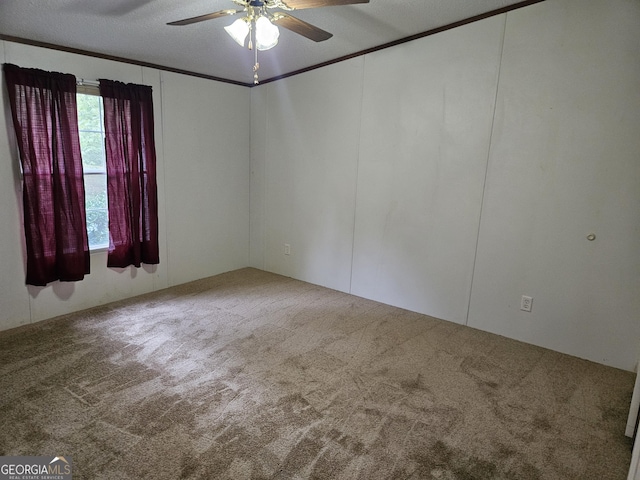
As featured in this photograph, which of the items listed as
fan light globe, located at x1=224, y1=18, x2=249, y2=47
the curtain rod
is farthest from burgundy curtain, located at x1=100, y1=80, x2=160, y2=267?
fan light globe, located at x1=224, y1=18, x2=249, y2=47

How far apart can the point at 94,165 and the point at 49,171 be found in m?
0.42

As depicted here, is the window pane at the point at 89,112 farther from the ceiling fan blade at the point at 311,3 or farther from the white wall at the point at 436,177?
the ceiling fan blade at the point at 311,3

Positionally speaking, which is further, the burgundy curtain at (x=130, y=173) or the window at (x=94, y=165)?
the burgundy curtain at (x=130, y=173)

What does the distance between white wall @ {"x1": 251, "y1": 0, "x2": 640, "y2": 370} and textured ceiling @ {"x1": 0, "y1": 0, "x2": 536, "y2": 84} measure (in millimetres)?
313

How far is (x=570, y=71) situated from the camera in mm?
2621

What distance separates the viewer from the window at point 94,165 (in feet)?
11.0

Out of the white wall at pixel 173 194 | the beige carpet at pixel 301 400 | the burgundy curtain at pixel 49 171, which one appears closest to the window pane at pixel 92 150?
the burgundy curtain at pixel 49 171

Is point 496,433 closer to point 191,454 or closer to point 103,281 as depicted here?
point 191,454

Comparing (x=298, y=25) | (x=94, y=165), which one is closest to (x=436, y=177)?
(x=298, y=25)

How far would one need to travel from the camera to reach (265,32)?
6.57 feet

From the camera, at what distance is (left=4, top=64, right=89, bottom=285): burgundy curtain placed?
2.93 meters

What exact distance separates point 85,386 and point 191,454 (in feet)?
3.20

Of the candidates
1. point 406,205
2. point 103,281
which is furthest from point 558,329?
point 103,281

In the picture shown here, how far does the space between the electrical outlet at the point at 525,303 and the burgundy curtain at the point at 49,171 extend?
12.3 feet
